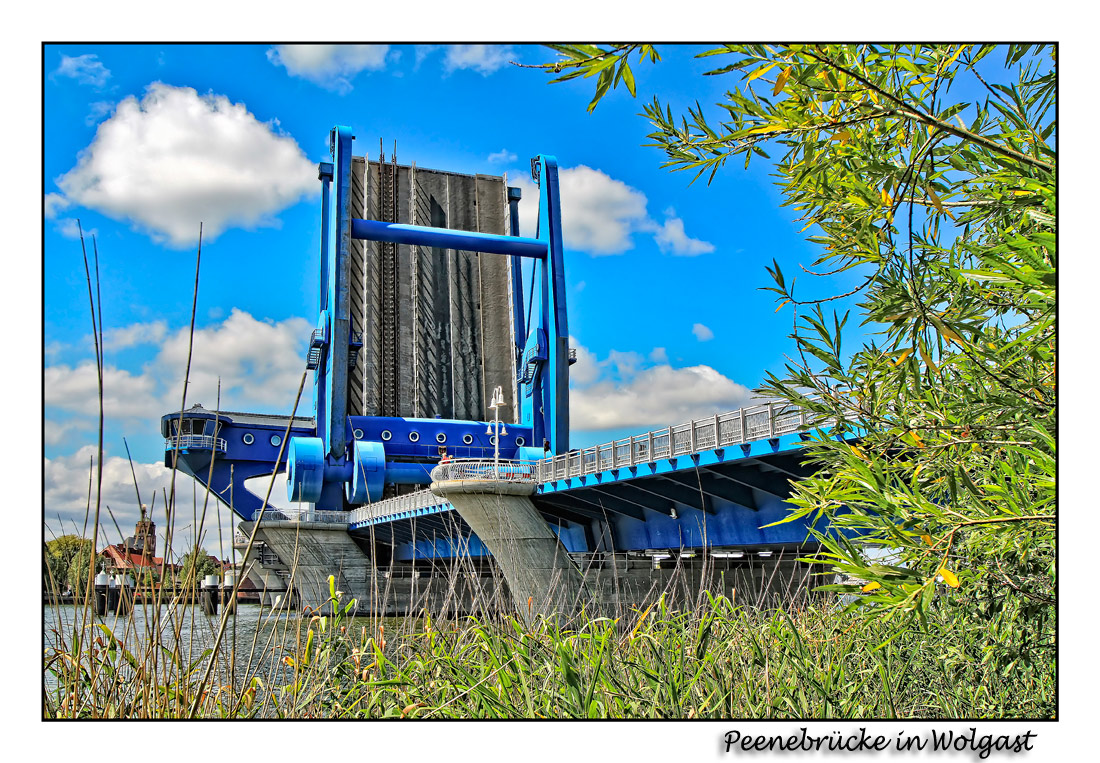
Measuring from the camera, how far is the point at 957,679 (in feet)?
13.7

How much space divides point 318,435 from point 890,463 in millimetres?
36249

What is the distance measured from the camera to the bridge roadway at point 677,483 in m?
12.8

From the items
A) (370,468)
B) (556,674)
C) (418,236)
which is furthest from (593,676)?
(370,468)

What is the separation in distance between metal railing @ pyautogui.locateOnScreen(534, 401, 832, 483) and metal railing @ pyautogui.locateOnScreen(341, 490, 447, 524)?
4762 mm

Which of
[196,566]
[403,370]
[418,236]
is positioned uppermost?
[418,236]

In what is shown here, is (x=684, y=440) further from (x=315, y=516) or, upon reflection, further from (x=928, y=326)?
(x=315, y=516)

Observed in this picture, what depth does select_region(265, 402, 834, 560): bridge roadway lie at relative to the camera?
41.8ft

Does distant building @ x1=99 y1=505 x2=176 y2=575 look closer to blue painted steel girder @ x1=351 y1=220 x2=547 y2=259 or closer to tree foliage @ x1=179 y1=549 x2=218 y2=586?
tree foliage @ x1=179 y1=549 x2=218 y2=586

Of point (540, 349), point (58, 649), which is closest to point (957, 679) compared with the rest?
point (58, 649)

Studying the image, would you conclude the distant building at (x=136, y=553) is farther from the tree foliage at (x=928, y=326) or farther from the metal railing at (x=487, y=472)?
the metal railing at (x=487, y=472)

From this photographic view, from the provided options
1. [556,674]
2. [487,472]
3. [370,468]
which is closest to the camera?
[556,674]

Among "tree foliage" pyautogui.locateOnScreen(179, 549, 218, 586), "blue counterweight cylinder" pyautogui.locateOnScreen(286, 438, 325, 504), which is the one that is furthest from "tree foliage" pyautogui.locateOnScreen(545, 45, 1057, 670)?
"blue counterweight cylinder" pyautogui.locateOnScreen(286, 438, 325, 504)

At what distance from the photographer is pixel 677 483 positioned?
15.7m

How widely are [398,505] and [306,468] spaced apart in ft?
28.9
